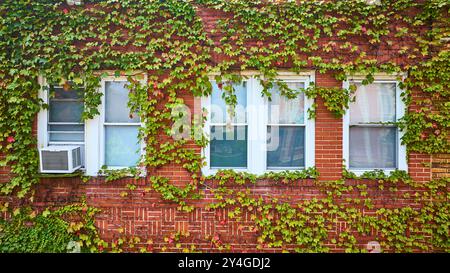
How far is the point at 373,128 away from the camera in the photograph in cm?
478

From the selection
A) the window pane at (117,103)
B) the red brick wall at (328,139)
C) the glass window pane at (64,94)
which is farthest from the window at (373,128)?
the glass window pane at (64,94)

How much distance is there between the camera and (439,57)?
4488mm

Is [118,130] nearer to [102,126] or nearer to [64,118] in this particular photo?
[102,126]

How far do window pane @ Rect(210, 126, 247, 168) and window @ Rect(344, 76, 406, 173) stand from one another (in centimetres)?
173

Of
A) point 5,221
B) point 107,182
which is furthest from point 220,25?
point 5,221

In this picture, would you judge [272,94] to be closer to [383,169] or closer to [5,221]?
[383,169]

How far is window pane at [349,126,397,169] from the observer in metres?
4.78

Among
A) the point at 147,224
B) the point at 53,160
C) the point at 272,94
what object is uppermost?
the point at 272,94

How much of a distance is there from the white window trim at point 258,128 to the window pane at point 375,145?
75 cm

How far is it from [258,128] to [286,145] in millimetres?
572

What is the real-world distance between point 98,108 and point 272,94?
2974 millimetres

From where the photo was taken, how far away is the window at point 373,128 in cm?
472

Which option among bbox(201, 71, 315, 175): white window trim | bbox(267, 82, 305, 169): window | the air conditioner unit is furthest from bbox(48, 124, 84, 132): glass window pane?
bbox(267, 82, 305, 169): window

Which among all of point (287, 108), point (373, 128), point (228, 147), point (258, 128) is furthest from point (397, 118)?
point (228, 147)
